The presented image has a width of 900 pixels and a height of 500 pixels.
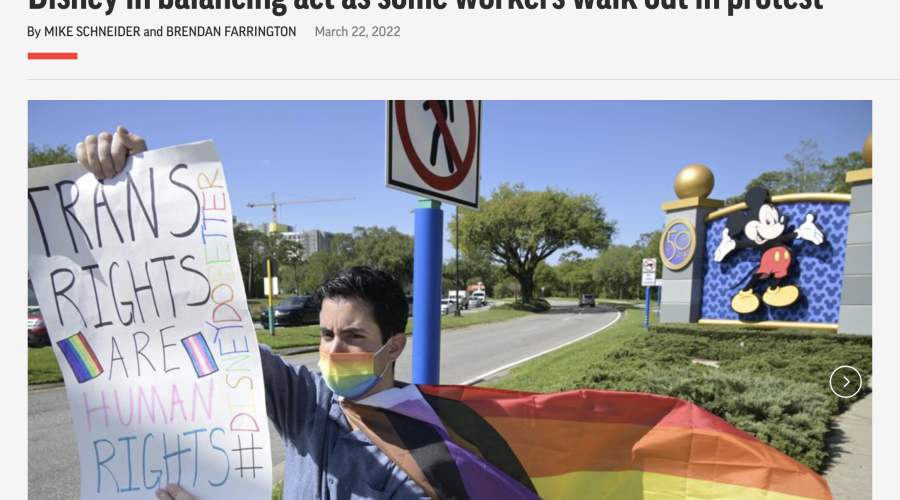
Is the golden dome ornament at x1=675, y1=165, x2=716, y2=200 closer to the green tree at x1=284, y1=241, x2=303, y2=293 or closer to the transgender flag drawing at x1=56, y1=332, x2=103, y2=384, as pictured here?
the transgender flag drawing at x1=56, y1=332, x2=103, y2=384

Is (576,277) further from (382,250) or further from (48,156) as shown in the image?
(48,156)

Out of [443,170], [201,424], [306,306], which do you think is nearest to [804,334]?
[443,170]

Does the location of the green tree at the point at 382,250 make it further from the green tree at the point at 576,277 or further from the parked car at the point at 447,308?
the green tree at the point at 576,277

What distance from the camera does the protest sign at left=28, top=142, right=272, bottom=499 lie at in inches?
52.9

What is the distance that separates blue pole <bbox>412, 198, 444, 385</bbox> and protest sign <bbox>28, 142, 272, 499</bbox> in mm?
915

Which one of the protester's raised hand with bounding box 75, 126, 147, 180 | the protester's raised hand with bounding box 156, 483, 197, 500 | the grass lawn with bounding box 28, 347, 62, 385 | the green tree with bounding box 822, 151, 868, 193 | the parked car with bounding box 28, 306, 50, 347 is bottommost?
the grass lawn with bounding box 28, 347, 62, 385

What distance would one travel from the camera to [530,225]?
38.4 metres

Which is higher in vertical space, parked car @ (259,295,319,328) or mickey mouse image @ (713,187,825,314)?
mickey mouse image @ (713,187,825,314)

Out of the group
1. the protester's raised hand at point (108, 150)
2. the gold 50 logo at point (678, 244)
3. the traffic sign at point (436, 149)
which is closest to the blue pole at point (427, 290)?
the traffic sign at point (436, 149)

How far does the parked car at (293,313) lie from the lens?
763 inches

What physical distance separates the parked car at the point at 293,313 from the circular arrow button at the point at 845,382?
16.4 m

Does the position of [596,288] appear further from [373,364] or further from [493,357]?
[373,364]

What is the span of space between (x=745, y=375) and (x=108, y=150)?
5950mm

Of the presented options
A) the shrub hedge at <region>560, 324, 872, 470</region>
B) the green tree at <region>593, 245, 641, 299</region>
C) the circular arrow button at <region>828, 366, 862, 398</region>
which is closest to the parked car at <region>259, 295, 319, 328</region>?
the shrub hedge at <region>560, 324, 872, 470</region>
